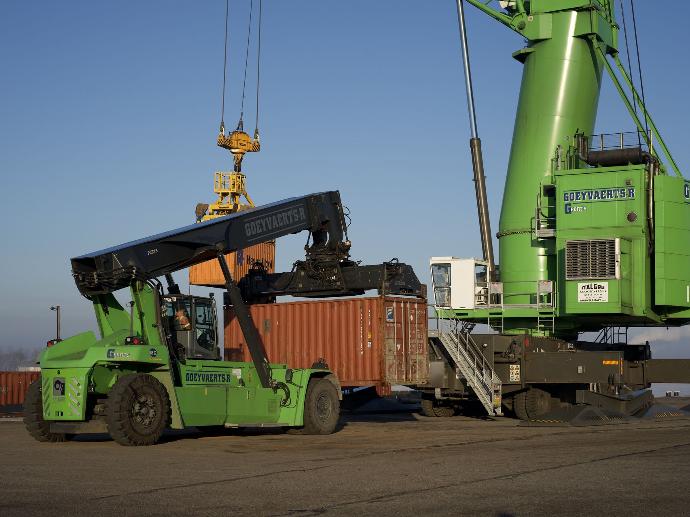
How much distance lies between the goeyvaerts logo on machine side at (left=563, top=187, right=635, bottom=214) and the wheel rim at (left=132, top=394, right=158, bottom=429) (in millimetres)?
15547

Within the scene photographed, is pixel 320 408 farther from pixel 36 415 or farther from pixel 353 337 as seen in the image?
pixel 36 415

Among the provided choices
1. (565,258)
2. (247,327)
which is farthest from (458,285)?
(247,327)

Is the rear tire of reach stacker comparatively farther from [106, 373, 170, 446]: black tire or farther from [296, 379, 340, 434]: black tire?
[106, 373, 170, 446]: black tire

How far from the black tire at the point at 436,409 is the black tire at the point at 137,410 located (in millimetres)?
12299

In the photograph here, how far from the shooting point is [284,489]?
12.1 m

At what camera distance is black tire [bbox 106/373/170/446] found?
17406 millimetres

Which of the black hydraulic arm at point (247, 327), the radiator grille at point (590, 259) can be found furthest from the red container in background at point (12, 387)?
the black hydraulic arm at point (247, 327)

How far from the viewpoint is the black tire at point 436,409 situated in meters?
29.3

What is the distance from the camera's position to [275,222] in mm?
21719

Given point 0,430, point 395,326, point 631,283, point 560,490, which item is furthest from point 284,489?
point 631,283

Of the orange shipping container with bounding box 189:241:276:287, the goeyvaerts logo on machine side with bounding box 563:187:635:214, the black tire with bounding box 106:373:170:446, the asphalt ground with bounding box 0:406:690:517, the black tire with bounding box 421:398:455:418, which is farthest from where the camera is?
the orange shipping container with bounding box 189:241:276:287

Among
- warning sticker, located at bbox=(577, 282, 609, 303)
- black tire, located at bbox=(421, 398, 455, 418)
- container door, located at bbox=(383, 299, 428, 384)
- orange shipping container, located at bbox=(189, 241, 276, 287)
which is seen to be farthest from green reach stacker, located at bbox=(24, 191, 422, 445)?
orange shipping container, located at bbox=(189, 241, 276, 287)

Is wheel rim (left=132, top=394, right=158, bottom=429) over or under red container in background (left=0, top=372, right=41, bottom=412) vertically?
over

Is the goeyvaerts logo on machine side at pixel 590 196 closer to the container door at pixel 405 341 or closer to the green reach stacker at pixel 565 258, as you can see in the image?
the green reach stacker at pixel 565 258
